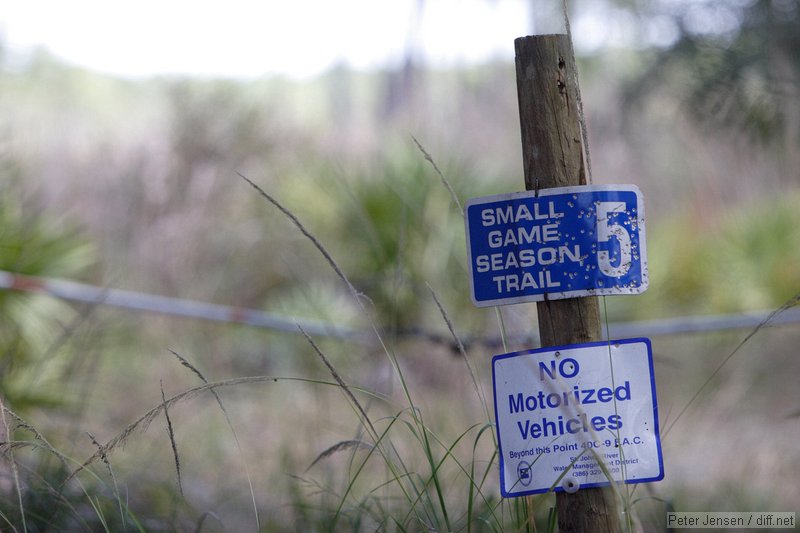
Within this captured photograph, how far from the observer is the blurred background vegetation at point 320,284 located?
3223 mm

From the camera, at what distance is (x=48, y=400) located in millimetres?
3346

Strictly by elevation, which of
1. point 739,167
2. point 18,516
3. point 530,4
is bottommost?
point 18,516

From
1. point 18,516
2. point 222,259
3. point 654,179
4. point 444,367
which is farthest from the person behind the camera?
point 654,179

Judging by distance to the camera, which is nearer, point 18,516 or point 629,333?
point 18,516

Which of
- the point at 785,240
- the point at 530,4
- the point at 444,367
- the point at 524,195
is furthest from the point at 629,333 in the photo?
the point at 530,4

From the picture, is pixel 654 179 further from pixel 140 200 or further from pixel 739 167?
pixel 140 200

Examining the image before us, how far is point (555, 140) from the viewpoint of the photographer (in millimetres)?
1625

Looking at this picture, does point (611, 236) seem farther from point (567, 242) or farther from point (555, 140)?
point (555, 140)

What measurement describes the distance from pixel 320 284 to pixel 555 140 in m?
4.76

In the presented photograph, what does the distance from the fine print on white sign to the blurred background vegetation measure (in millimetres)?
382

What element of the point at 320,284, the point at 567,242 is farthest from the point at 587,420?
the point at 320,284

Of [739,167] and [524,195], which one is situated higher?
[739,167]

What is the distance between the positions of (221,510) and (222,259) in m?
4.90

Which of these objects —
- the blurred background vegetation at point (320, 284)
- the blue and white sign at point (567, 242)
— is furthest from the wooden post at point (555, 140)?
the blurred background vegetation at point (320, 284)
